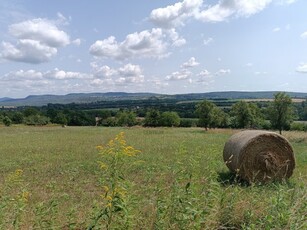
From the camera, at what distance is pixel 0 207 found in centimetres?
458

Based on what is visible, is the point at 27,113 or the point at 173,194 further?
the point at 27,113

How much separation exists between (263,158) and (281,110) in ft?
119

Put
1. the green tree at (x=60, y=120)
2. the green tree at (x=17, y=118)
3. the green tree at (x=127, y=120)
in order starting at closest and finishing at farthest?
the green tree at (x=127, y=120) → the green tree at (x=60, y=120) → the green tree at (x=17, y=118)

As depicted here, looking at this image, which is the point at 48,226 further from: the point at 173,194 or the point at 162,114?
the point at 162,114

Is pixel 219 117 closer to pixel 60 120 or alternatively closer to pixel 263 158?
pixel 263 158

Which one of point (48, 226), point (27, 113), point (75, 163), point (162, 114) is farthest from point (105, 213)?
point (27, 113)

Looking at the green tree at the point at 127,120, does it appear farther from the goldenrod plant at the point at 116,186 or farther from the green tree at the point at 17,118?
the goldenrod plant at the point at 116,186

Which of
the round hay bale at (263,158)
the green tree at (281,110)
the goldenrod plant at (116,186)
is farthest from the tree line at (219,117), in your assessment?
the goldenrod plant at (116,186)

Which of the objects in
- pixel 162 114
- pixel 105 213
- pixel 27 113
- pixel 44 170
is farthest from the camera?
pixel 27 113

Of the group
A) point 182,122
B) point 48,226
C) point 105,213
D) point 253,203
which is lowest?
point 182,122

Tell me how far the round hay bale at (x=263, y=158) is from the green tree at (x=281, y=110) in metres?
34.9

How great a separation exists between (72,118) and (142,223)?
98.6 meters

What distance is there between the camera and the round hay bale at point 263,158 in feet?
39.8

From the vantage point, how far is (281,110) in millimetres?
46031
